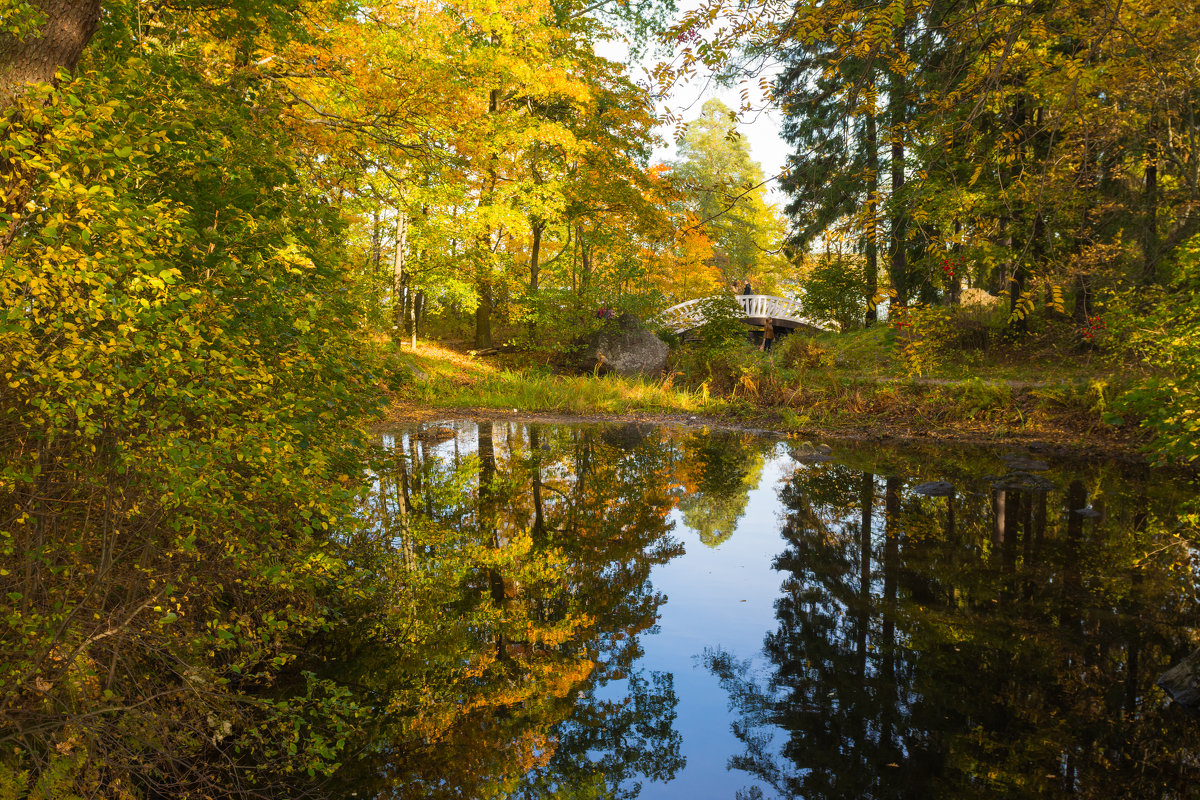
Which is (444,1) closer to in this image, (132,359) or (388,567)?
(388,567)

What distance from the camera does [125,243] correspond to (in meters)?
2.35

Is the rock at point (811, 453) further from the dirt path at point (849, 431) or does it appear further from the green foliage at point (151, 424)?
the green foliage at point (151, 424)

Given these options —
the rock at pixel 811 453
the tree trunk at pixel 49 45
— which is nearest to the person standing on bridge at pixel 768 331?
the rock at pixel 811 453

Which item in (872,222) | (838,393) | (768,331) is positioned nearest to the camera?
(872,222)

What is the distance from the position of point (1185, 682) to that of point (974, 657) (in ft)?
3.36

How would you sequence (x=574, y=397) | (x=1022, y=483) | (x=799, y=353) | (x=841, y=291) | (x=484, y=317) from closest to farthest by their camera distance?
(x=1022, y=483) < (x=574, y=397) < (x=799, y=353) < (x=841, y=291) < (x=484, y=317)

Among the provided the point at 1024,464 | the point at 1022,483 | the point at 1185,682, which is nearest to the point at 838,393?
the point at 1024,464

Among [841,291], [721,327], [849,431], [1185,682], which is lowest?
[1185,682]

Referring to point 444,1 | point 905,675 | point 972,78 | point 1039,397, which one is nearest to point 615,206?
point 444,1

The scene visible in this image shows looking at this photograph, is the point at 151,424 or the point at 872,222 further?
the point at 872,222

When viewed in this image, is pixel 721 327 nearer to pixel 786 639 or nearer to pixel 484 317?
pixel 484 317

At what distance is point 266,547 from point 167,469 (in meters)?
0.91

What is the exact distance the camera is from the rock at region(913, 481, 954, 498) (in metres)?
8.12

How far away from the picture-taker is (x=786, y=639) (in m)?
4.80
